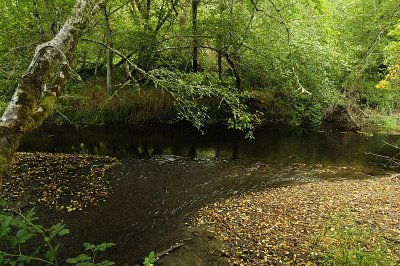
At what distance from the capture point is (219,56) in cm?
1709

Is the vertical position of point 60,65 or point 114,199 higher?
point 60,65

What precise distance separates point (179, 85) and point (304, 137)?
1336 centimetres

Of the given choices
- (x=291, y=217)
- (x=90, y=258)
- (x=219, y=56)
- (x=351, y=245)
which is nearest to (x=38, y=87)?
(x=90, y=258)

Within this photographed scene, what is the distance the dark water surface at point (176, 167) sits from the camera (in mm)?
7355

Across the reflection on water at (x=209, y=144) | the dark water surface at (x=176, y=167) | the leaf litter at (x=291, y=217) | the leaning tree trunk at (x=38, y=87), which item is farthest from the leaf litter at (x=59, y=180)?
the leaning tree trunk at (x=38, y=87)

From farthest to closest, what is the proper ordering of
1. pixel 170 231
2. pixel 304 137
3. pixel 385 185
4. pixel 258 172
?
pixel 304 137, pixel 258 172, pixel 385 185, pixel 170 231

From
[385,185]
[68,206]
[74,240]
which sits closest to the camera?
[74,240]

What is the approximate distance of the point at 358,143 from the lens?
56.6ft

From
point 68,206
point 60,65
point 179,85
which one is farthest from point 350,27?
point 60,65

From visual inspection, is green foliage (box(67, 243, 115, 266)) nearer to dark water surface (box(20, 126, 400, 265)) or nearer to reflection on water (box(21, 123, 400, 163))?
dark water surface (box(20, 126, 400, 265))

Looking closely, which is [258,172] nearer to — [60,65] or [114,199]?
[114,199]

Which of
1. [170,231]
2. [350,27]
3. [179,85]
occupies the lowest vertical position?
[170,231]

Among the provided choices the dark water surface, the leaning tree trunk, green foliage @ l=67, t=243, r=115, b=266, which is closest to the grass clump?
the dark water surface

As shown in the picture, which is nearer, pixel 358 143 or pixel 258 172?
pixel 258 172
